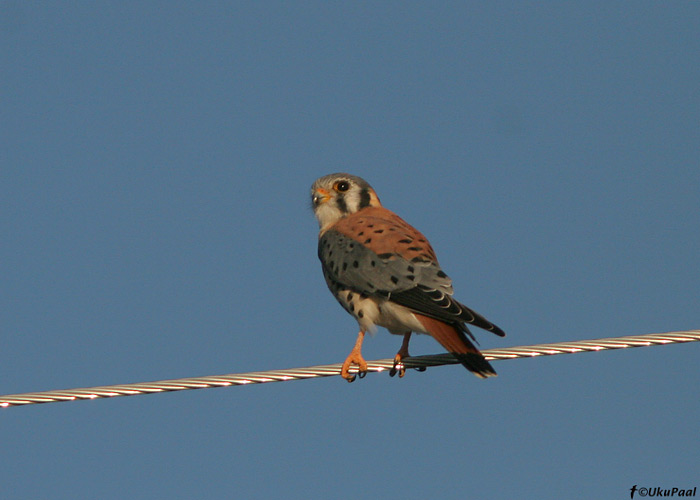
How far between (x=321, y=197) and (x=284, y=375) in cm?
260

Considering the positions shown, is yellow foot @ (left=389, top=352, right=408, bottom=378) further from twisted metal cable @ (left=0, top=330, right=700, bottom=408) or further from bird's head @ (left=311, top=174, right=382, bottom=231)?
bird's head @ (left=311, top=174, right=382, bottom=231)

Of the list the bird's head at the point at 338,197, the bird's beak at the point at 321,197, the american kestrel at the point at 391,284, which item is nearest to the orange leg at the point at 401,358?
the american kestrel at the point at 391,284

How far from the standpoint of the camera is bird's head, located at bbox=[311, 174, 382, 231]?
7002 millimetres

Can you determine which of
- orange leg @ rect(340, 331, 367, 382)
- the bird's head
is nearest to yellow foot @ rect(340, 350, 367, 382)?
orange leg @ rect(340, 331, 367, 382)

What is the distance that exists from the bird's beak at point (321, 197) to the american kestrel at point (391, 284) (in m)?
0.09

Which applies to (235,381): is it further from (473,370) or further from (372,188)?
(372,188)

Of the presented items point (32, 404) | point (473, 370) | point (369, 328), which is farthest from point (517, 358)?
point (32, 404)

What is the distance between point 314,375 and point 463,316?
91cm

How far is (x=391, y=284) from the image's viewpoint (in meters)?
5.77

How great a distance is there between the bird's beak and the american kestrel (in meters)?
0.09

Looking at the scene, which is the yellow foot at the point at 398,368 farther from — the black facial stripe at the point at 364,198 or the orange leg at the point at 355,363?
the black facial stripe at the point at 364,198

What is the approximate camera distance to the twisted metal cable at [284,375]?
433cm

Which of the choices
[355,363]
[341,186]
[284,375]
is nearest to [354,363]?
[355,363]

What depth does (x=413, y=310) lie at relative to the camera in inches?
220
